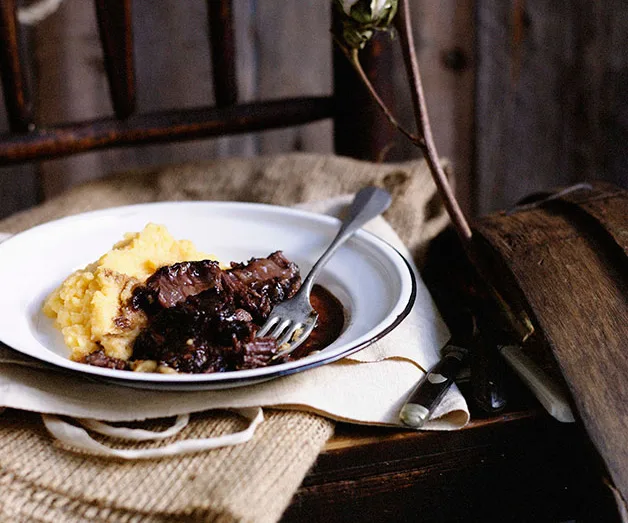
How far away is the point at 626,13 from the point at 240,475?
1.77 meters

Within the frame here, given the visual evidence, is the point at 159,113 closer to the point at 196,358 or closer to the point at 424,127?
the point at 424,127

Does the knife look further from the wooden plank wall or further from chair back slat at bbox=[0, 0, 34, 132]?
the wooden plank wall

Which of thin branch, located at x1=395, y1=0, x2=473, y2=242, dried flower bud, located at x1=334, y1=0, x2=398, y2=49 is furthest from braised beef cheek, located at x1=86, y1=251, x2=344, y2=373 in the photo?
dried flower bud, located at x1=334, y1=0, x2=398, y2=49

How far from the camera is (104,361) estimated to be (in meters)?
1.04

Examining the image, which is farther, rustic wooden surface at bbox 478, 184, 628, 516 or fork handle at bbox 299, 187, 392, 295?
fork handle at bbox 299, 187, 392, 295

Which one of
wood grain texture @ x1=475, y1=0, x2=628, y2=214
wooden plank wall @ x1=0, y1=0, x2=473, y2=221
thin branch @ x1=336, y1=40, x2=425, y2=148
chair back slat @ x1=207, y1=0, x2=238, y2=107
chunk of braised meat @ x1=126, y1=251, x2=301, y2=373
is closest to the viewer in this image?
chunk of braised meat @ x1=126, y1=251, x2=301, y2=373

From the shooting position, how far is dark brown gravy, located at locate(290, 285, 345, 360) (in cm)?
112

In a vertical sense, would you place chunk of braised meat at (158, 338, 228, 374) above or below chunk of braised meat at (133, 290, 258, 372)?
below

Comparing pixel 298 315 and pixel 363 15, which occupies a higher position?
pixel 363 15

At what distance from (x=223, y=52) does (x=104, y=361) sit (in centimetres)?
100

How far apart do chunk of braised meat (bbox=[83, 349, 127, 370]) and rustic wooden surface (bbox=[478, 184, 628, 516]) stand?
0.55 metres

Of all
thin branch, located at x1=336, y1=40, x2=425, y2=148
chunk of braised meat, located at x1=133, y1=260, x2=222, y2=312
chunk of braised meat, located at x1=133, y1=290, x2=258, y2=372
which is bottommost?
chunk of braised meat, located at x1=133, y1=290, x2=258, y2=372

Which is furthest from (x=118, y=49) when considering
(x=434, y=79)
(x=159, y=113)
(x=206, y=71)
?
(x=434, y=79)

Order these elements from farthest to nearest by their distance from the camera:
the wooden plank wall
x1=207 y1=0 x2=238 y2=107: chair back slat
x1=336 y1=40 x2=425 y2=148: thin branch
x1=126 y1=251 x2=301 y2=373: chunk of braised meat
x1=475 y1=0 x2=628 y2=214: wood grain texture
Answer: x1=475 y1=0 x2=628 y2=214: wood grain texture → the wooden plank wall → x1=207 y1=0 x2=238 y2=107: chair back slat → x1=336 y1=40 x2=425 y2=148: thin branch → x1=126 y1=251 x2=301 y2=373: chunk of braised meat
